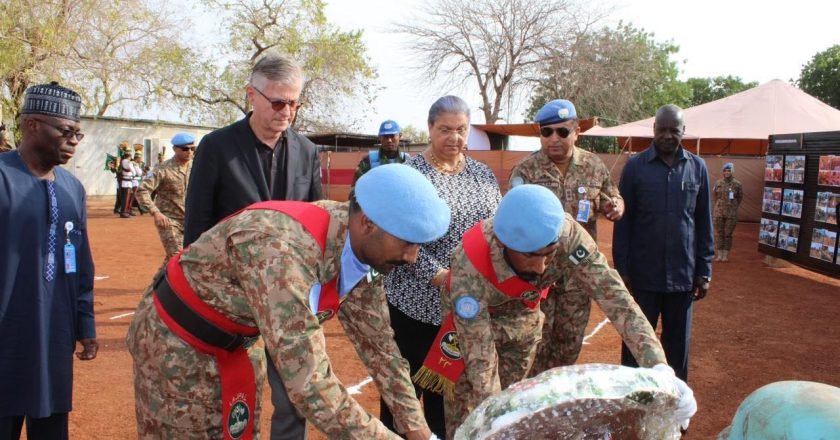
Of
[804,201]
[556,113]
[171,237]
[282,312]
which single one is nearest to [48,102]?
[282,312]

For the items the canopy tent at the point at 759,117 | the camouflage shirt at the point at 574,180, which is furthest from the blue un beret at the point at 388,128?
the canopy tent at the point at 759,117

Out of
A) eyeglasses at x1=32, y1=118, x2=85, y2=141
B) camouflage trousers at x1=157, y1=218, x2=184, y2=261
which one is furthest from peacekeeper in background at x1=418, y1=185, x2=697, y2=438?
camouflage trousers at x1=157, y1=218, x2=184, y2=261

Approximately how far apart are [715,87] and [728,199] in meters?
44.1

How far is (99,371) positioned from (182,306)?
12.7ft

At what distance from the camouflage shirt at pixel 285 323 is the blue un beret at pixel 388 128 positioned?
12.3ft

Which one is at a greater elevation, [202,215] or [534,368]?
[202,215]

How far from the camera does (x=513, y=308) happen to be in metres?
3.03

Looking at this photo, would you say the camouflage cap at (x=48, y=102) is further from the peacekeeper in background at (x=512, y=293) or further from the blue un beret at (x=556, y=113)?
the blue un beret at (x=556, y=113)

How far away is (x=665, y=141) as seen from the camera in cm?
418

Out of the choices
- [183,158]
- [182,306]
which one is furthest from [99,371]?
[182,306]

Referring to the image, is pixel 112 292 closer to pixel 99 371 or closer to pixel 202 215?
pixel 99 371

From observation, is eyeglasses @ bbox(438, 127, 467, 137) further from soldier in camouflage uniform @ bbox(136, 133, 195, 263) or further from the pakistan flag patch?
soldier in camouflage uniform @ bbox(136, 133, 195, 263)

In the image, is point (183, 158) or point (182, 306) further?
point (183, 158)

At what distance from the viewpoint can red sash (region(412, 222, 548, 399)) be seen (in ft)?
9.00
